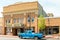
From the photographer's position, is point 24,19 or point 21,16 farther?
point 21,16

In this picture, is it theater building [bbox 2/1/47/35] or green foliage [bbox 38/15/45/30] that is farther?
theater building [bbox 2/1/47/35]

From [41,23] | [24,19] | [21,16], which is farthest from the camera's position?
[21,16]

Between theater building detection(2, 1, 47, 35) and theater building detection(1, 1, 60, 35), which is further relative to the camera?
theater building detection(2, 1, 47, 35)

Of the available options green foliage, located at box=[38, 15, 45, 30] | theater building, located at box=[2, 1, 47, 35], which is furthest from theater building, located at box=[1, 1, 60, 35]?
green foliage, located at box=[38, 15, 45, 30]

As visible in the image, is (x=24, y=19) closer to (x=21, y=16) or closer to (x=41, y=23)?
(x=21, y=16)

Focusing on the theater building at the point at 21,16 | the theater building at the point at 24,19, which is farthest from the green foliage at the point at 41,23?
the theater building at the point at 21,16

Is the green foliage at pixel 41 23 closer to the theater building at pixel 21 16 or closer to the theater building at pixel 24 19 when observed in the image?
the theater building at pixel 24 19

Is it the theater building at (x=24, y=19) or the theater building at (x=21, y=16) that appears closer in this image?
the theater building at (x=24, y=19)

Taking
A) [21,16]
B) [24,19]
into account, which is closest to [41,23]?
[24,19]

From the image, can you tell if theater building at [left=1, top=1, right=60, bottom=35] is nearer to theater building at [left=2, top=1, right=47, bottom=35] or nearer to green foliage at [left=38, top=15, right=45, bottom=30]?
theater building at [left=2, top=1, right=47, bottom=35]

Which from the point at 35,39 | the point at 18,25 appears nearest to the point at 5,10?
the point at 18,25

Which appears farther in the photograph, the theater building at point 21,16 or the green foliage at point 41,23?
the theater building at point 21,16

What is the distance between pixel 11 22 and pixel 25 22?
516 centimetres

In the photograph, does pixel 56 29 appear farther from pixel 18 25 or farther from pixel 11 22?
pixel 11 22
